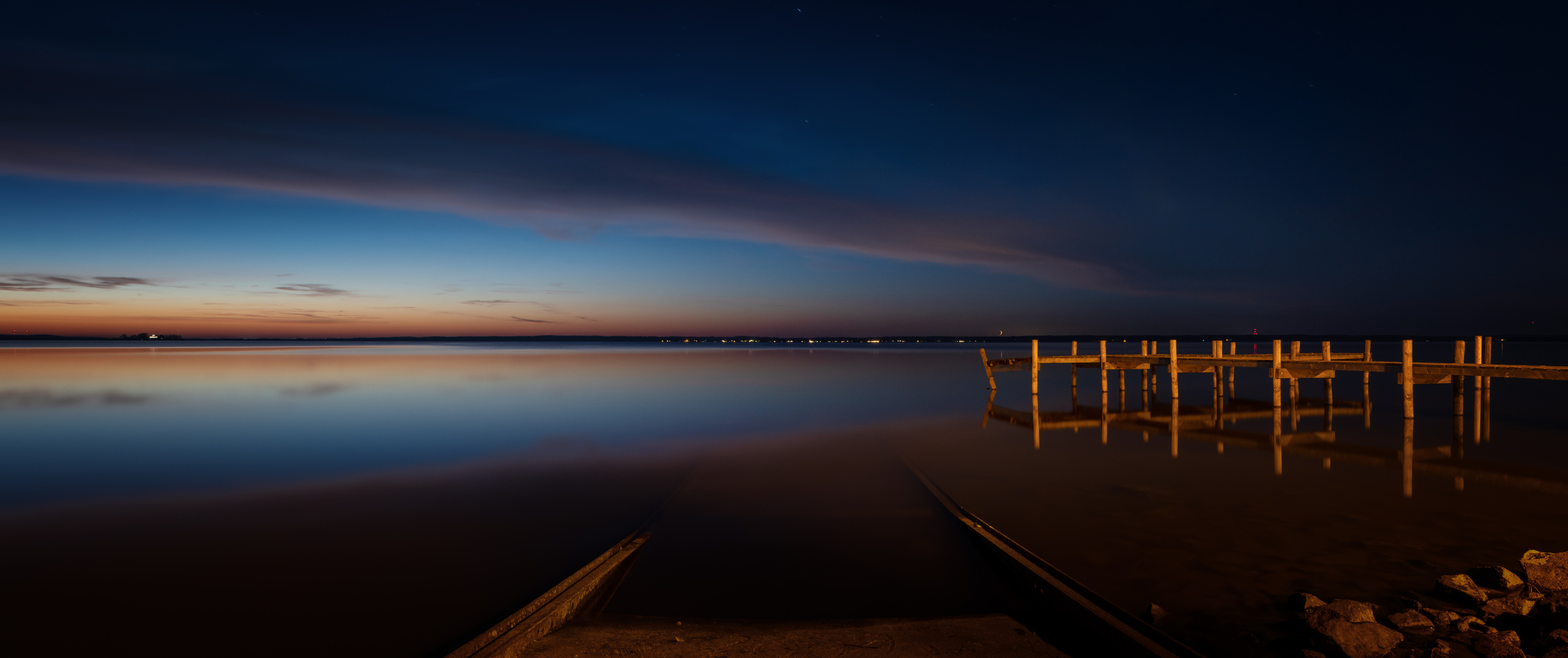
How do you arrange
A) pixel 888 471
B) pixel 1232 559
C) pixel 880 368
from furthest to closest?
1. pixel 880 368
2. pixel 888 471
3. pixel 1232 559

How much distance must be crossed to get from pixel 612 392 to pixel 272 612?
91.8 ft

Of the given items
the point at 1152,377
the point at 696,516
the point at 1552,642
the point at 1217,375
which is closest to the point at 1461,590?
the point at 1552,642

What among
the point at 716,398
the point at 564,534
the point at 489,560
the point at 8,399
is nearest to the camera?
the point at 489,560

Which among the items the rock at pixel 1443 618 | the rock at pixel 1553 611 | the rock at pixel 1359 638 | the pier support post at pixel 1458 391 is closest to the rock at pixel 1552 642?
the rock at pixel 1553 611

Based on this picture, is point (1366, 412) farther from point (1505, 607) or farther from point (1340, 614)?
point (1340, 614)

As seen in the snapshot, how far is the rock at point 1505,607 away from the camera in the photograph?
620 cm

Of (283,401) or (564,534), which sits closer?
(564,534)

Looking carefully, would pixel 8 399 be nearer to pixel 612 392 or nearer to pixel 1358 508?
pixel 612 392

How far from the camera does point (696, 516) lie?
11258 mm

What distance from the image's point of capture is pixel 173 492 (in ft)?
42.7

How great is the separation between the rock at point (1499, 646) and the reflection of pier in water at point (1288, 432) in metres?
8.61

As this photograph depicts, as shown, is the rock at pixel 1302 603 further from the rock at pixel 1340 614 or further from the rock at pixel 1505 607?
the rock at pixel 1505 607

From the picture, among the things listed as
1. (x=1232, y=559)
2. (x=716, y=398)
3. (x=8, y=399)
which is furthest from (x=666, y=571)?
(x=8, y=399)

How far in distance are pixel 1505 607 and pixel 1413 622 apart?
102 cm
